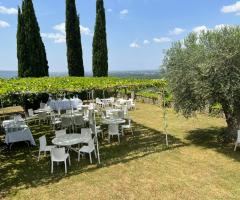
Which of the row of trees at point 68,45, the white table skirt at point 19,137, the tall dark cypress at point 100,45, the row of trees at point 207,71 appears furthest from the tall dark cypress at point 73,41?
the row of trees at point 207,71

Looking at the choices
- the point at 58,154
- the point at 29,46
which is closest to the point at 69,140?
the point at 58,154

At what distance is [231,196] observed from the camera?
7.42 metres

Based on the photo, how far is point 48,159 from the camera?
1093 cm

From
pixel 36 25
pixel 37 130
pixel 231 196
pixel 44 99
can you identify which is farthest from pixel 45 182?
pixel 36 25

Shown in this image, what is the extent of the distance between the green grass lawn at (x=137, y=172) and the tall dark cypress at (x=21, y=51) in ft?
37.2

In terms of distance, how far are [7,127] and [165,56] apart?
768 centimetres

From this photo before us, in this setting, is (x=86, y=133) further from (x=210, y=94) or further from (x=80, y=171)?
(x=210, y=94)

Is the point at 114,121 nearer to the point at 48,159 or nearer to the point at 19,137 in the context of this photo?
the point at 48,159

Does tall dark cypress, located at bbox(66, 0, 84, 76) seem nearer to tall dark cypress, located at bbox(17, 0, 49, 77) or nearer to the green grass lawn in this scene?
tall dark cypress, located at bbox(17, 0, 49, 77)

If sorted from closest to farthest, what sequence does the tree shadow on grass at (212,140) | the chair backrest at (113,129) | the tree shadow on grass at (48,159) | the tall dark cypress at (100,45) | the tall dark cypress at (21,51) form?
the tree shadow on grass at (48,159) < the tree shadow on grass at (212,140) < the chair backrest at (113,129) < the tall dark cypress at (21,51) < the tall dark cypress at (100,45)

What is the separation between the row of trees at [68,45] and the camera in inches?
909

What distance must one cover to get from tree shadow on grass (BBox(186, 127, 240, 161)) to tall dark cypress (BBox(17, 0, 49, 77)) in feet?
46.1

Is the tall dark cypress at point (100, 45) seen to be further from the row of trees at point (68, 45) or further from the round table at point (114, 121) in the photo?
the round table at point (114, 121)

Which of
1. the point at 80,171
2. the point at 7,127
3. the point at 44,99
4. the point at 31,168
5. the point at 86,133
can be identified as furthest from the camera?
the point at 44,99
